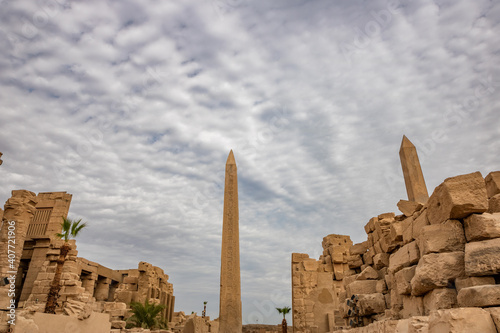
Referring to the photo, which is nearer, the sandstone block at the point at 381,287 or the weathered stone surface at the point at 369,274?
the sandstone block at the point at 381,287

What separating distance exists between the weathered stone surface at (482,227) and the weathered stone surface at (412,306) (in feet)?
2.36

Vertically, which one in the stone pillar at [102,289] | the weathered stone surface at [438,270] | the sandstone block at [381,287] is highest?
the stone pillar at [102,289]

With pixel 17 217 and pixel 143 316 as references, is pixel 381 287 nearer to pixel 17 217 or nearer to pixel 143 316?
pixel 143 316

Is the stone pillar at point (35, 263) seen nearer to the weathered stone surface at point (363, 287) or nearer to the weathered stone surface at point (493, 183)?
the weathered stone surface at point (363, 287)

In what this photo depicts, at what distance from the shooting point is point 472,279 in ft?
8.61

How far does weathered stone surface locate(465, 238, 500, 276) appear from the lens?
2.55 metres

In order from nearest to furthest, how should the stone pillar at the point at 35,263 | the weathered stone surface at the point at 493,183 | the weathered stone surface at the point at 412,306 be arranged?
the weathered stone surface at the point at 412,306, the weathered stone surface at the point at 493,183, the stone pillar at the point at 35,263

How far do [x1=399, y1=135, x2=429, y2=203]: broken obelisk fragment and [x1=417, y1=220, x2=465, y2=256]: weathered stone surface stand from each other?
6803 mm

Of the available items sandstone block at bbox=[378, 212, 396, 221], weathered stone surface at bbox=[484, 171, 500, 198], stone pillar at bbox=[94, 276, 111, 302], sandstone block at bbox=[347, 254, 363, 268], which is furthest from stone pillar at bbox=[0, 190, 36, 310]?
weathered stone surface at bbox=[484, 171, 500, 198]

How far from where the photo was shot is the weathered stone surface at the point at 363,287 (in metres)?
4.88

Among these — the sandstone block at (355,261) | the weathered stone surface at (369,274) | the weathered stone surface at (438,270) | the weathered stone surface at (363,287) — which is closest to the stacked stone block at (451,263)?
the weathered stone surface at (438,270)

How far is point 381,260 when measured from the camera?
484 cm

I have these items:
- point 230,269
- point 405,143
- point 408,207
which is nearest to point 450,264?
point 408,207

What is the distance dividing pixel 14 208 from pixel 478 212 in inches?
573
